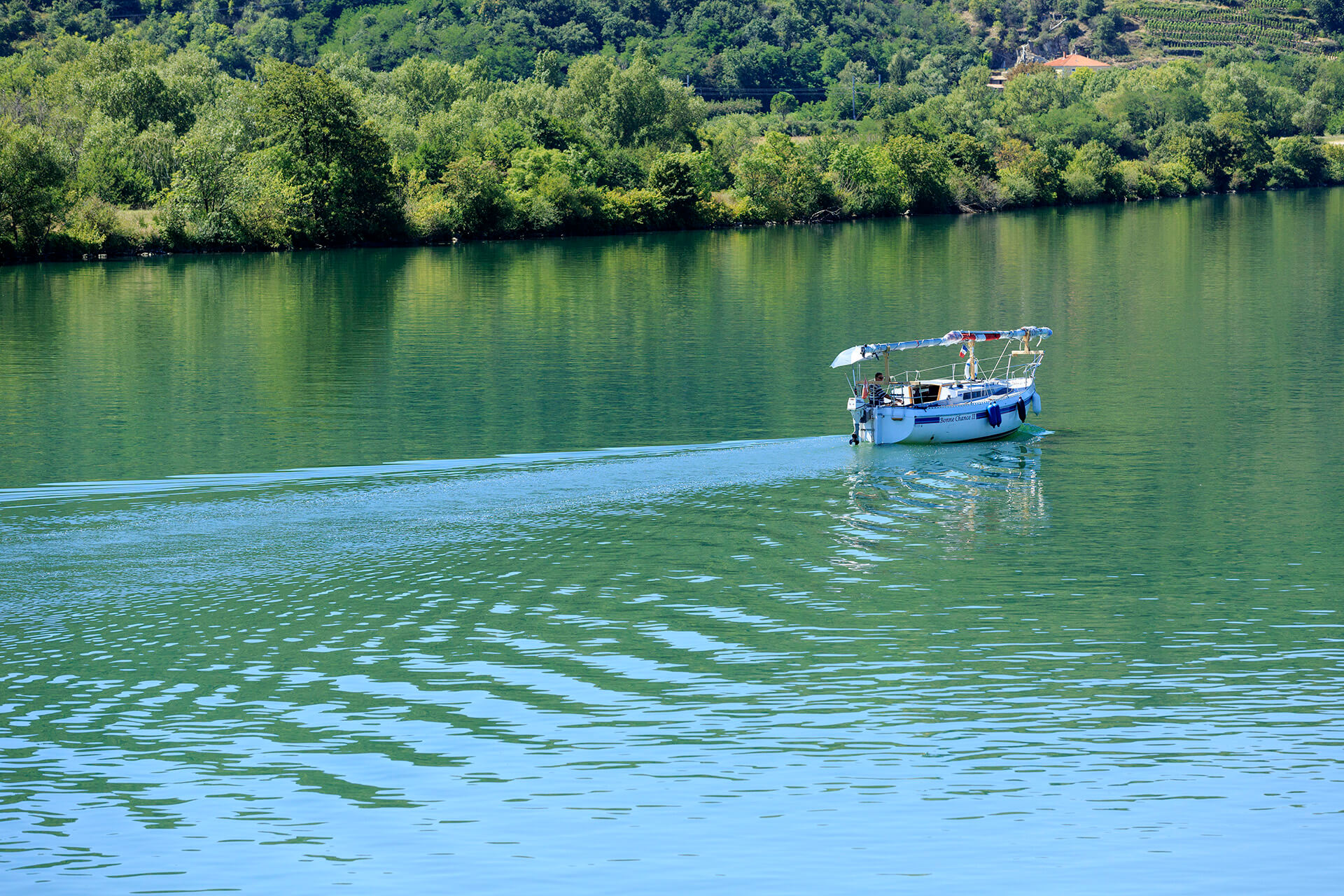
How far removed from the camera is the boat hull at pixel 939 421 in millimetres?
45531

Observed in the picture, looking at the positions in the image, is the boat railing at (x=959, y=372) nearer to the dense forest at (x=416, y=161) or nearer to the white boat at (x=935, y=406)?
the white boat at (x=935, y=406)

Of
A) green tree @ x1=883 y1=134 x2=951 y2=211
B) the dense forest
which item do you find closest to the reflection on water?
the dense forest

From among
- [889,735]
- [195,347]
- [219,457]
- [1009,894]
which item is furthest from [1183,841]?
[195,347]

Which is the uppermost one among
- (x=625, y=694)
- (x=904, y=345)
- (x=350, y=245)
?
(x=350, y=245)

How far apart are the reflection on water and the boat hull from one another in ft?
21.9

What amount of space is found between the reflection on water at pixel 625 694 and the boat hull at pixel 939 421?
6667 mm

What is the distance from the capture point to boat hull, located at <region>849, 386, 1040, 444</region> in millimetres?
45531

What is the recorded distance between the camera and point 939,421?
46531mm

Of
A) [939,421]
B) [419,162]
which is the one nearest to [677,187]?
[419,162]

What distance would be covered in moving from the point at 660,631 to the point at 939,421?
2106 cm

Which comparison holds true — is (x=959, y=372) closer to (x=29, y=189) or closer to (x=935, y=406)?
(x=935, y=406)

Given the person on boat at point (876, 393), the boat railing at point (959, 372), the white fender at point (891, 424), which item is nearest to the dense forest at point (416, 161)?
the boat railing at point (959, 372)

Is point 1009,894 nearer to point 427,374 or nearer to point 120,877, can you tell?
point 120,877

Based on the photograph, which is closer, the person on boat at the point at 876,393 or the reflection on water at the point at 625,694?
the reflection on water at the point at 625,694
